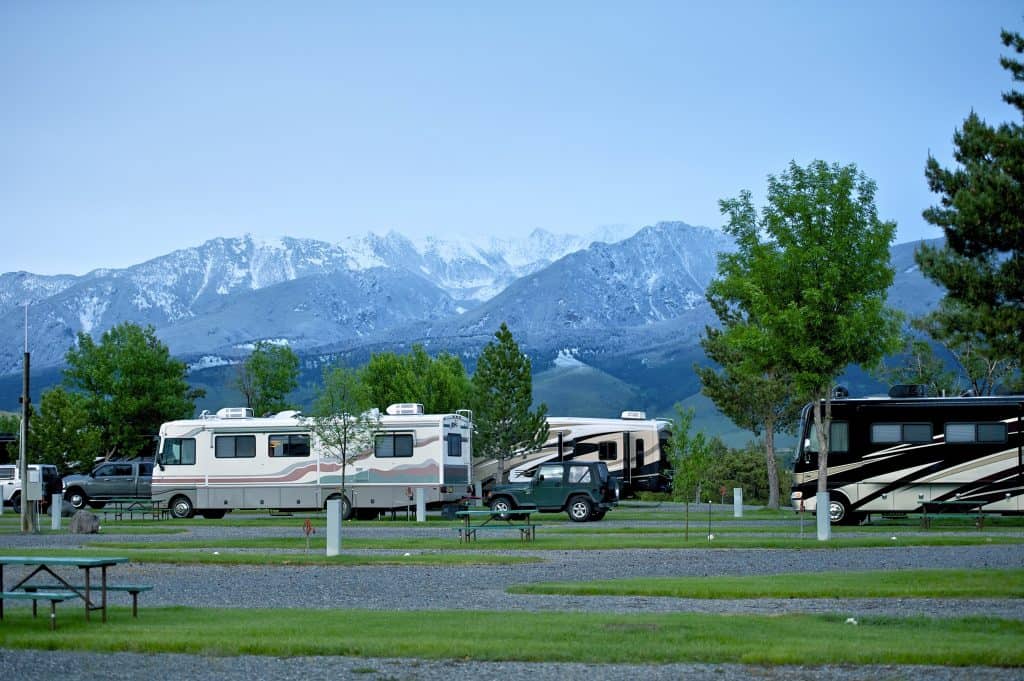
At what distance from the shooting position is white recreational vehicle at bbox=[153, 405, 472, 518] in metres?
39.5

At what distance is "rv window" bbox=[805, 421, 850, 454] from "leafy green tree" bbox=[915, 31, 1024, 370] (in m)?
12.1

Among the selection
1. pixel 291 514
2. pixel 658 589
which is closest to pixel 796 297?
pixel 658 589

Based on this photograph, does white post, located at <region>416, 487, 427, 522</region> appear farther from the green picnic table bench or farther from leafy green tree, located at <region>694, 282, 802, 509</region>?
the green picnic table bench

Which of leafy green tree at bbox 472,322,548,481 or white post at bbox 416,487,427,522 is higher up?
leafy green tree at bbox 472,322,548,481

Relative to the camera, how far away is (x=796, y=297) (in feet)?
109

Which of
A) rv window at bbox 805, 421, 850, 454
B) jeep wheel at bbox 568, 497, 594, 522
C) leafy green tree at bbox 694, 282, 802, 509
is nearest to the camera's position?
rv window at bbox 805, 421, 850, 454

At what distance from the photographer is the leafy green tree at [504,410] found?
49.5 metres

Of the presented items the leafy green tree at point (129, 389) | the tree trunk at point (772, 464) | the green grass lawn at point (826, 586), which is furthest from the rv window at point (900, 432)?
the leafy green tree at point (129, 389)

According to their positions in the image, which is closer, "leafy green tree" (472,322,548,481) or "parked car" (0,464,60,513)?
"leafy green tree" (472,322,548,481)

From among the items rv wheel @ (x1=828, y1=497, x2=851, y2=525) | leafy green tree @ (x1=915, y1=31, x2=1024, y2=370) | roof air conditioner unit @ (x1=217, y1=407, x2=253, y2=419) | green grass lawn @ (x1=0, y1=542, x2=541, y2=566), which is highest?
leafy green tree @ (x1=915, y1=31, x2=1024, y2=370)

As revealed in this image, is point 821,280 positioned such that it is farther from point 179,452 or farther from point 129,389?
point 129,389

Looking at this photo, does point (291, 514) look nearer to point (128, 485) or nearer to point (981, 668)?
point (128, 485)

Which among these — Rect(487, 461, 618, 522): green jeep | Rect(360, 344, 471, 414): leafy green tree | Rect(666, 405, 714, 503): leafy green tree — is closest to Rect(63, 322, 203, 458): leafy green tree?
Rect(360, 344, 471, 414): leafy green tree

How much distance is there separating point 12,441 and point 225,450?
1948 cm
